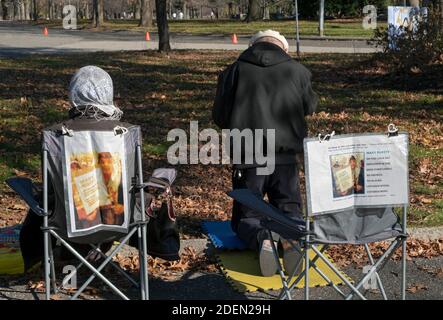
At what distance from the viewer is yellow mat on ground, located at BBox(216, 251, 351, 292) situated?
5363 millimetres

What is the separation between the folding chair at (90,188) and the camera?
4555 millimetres

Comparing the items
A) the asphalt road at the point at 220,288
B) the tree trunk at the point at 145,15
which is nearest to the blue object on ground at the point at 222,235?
the asphalt road at the point at 220,288

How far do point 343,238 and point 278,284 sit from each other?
102 cm

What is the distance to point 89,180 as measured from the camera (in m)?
4.57

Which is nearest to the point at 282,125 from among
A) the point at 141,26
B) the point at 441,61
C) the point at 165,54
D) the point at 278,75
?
the point at 278,75

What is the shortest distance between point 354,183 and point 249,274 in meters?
1.43

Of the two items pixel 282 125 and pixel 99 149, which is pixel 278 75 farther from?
pixel 99 149

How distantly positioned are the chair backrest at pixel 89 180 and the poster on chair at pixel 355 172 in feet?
3.82

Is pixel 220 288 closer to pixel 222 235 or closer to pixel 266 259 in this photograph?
pixel 266 259

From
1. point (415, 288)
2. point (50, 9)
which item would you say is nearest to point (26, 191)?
point (415, 288)

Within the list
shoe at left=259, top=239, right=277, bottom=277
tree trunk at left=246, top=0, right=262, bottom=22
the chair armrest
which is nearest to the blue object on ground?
shoe at left=259, top=239, right=277, bottom=277

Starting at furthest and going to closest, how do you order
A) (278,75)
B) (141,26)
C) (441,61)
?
(141,26) < (441,61) < (278,75)

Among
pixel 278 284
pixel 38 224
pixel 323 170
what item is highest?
pixel 323 170

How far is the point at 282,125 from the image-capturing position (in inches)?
222
